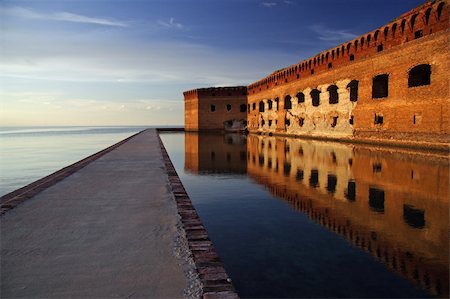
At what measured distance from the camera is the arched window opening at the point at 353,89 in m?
20.0

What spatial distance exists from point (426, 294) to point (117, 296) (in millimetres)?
2294

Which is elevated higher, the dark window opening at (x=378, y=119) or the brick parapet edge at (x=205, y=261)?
the dark window opening at (x=378, y=119)

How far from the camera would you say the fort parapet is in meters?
13.7

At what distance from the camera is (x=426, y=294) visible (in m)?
2.68

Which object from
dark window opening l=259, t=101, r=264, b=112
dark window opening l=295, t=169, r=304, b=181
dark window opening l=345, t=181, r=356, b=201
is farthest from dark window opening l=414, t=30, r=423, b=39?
dark window opening l=259, t=101, r=264, b=112

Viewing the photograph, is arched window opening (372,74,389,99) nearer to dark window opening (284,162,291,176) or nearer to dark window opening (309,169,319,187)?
dark window opening (284,162,291,176)

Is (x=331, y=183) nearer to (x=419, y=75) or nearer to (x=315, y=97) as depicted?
(x=419, y=75)

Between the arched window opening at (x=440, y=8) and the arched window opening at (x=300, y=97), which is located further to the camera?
the arched window opening at (x=300, y=97)

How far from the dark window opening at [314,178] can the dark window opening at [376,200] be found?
1.16 metres

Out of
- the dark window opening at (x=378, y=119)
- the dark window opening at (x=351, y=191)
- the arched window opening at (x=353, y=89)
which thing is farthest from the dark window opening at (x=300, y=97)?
the dark window opening at (x=351, y=191)

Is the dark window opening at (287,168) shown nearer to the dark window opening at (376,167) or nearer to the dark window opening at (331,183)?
the dark window opening at (331,183)

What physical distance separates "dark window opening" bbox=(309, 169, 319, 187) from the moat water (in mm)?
24

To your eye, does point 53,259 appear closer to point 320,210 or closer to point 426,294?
point 426,294

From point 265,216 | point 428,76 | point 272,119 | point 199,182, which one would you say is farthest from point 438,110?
point 272,119
